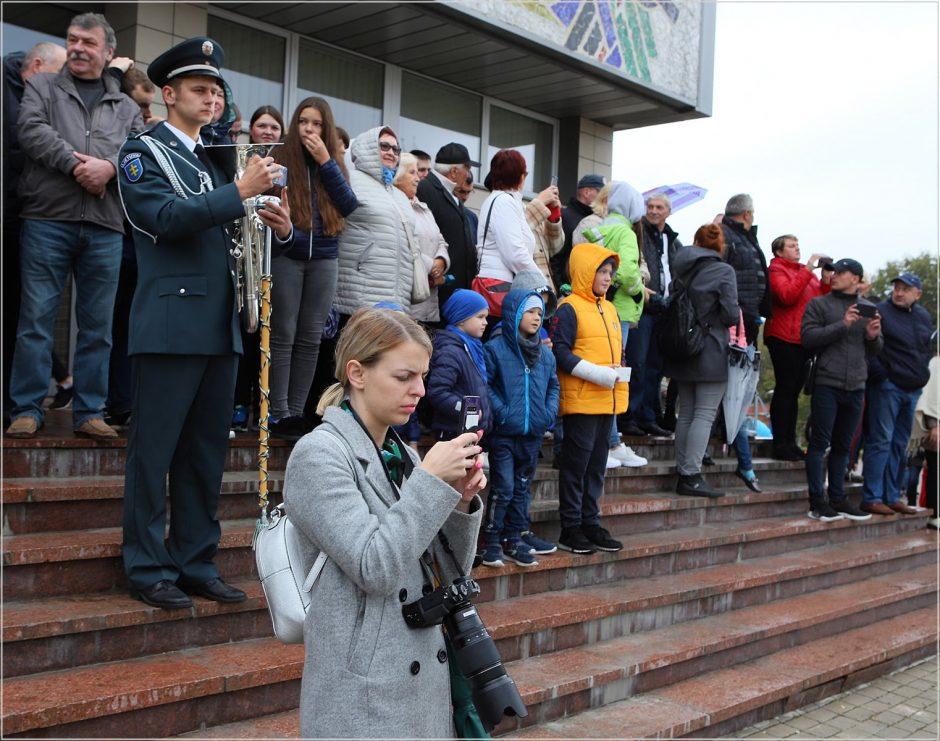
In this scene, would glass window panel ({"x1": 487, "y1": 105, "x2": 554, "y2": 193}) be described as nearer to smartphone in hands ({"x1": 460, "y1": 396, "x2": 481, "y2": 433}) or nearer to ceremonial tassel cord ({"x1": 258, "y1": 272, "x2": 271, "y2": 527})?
ceremonial tassel cord ({"x1": 258, "y1": 272, "x2": 271, "y2": 527})

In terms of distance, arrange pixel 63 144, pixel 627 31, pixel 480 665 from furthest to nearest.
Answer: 1. pixel 627 31
2. pixel 63 144
3. pixel 480 665

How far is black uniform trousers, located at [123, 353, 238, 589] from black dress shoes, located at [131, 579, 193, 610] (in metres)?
0.03

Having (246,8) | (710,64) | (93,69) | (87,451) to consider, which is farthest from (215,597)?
(710,64)

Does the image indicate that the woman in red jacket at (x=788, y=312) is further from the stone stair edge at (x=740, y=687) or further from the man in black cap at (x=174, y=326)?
the man in black cap at (x=174, y=326)

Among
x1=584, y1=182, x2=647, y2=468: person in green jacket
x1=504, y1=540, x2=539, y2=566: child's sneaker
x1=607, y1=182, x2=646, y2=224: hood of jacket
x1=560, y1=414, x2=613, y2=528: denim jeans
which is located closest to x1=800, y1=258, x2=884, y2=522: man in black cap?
x1=584, y1=182, x2=647, y2=468: person in green jacket

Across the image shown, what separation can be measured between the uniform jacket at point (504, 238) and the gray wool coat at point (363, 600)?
184 inches

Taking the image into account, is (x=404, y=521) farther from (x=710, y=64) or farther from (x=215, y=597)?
(x=710, y=64)

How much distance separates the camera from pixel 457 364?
563 cm

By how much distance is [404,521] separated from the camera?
90.7 inches

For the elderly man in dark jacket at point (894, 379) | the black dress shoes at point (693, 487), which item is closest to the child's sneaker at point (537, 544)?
the black dress shoes at point (693, 487)

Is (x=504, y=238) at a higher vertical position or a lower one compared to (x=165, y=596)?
higher

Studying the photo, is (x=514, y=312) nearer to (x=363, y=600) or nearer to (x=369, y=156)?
(x=369, y=156)

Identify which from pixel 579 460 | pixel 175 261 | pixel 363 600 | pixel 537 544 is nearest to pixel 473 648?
pixel 363 600

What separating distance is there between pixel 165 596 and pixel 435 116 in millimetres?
8444
